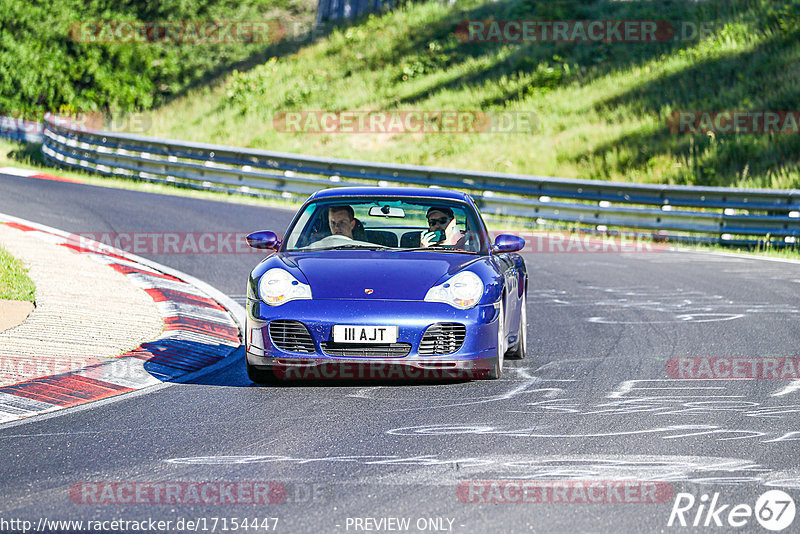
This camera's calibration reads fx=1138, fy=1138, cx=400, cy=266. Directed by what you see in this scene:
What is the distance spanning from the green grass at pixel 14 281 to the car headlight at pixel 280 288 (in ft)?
11.3

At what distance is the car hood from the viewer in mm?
7629

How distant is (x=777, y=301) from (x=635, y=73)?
66.1 feet

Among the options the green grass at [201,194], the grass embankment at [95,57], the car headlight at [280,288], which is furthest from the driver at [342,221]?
the grass embankment at [95,57]

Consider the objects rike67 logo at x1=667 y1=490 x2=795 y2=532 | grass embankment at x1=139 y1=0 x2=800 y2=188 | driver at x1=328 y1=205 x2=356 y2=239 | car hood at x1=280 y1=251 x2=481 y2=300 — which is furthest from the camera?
grass embankment at x1=139 y1=0 x2=800 y2=188

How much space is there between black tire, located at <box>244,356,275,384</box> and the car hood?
2.08 ft

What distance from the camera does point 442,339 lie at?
757 cm

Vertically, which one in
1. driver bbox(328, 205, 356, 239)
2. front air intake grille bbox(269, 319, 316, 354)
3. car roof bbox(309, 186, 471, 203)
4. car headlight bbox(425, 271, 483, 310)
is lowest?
front air intake grille bbox(269, 319, 316, 354)

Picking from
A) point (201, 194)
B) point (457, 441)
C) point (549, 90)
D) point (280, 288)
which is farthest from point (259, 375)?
point (549, 90)

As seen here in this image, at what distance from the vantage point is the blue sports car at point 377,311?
746 cm

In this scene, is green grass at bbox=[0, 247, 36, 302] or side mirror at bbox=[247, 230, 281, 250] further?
green grass at bbox=[0, 247, 36, 302]

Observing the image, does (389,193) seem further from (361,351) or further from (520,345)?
(361,351)

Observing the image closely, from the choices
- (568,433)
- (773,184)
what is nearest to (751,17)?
(773,184)

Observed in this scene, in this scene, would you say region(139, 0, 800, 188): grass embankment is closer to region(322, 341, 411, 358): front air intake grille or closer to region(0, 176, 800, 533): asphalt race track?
region(0, 176, 800, 533): asphalt race track

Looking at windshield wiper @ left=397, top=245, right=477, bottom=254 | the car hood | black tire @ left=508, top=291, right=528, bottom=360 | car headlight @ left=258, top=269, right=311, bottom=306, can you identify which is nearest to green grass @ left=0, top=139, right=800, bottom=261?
black tire @ left=508, top=291, right=528, bottom=360
